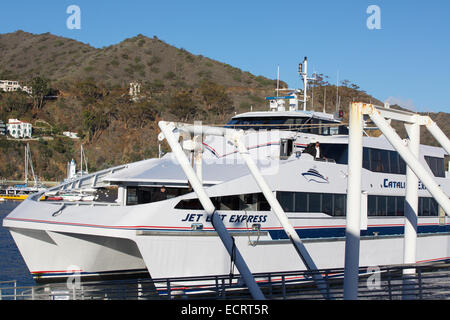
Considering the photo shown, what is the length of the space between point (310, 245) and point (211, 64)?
113 metres

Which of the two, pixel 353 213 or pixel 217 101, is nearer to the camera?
pixel 353 213

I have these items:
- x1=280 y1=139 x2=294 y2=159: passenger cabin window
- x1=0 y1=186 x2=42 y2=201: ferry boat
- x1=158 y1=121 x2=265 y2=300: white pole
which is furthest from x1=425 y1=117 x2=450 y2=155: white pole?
x1=0 y1=186 x2=42 y2=201: ferry boat

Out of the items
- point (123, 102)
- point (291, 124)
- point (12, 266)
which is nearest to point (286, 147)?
point (291, 124)

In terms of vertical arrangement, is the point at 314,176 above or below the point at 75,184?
above

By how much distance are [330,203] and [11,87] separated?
326ft

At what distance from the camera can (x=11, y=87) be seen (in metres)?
103

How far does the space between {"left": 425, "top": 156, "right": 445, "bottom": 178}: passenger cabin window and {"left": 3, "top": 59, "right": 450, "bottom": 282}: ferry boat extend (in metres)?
2.34

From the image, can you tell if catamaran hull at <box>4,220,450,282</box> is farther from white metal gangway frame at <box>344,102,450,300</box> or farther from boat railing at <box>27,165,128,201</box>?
white metal gangway frame at <box>344,102,450,300</box>

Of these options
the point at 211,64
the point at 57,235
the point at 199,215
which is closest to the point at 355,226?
the point at 199,215

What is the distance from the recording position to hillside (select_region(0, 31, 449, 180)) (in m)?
75.6

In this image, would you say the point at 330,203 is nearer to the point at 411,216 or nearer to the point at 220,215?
the point at 220,215

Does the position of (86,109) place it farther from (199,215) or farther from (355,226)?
(355,226)

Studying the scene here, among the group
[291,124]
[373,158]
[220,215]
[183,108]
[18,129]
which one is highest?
[183,108]
